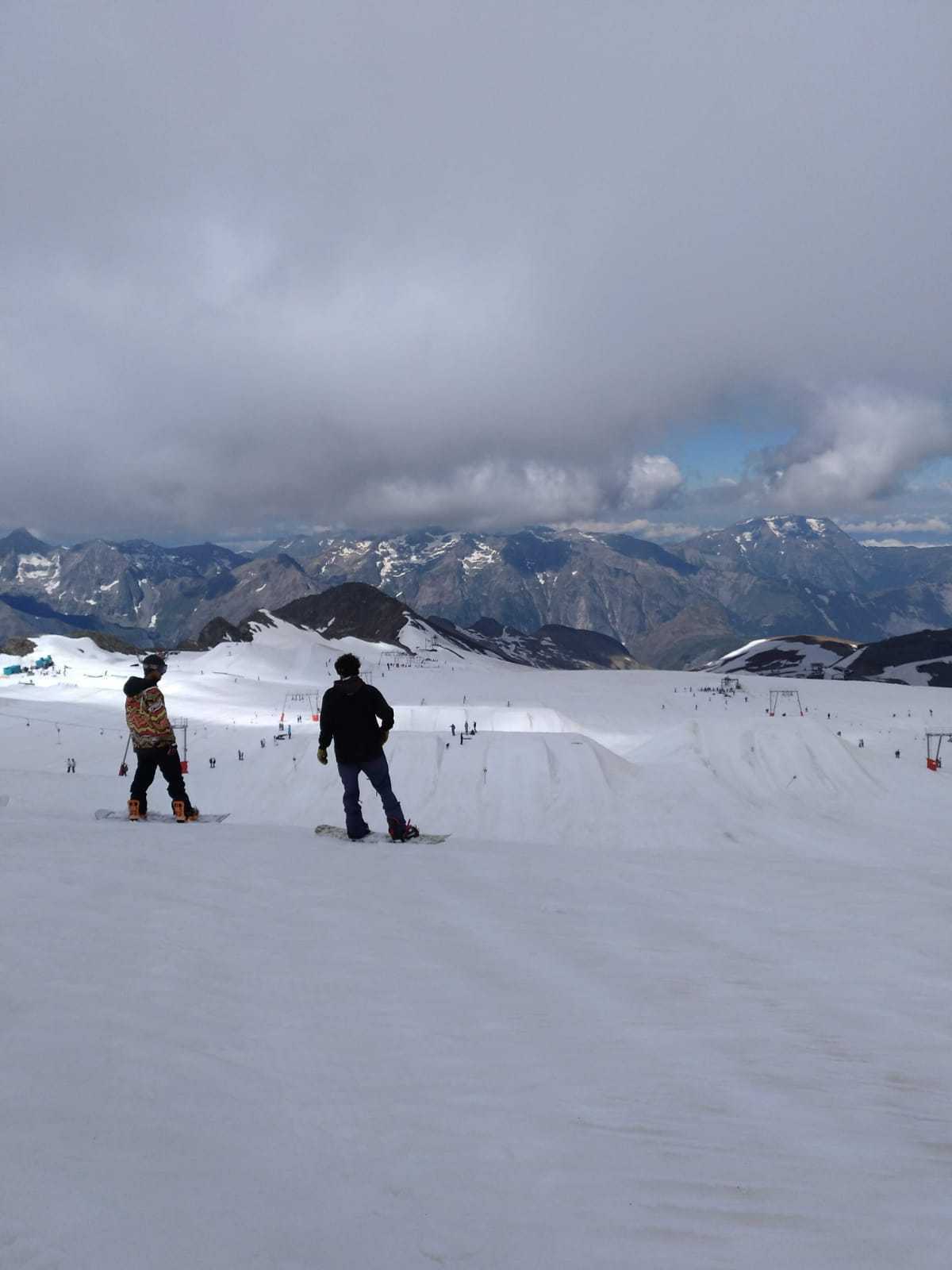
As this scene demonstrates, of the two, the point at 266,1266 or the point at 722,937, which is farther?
the point at 722,937

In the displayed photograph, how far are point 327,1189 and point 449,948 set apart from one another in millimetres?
3369

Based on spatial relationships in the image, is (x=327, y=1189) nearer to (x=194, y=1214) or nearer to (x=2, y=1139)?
(x=194, y=1214)

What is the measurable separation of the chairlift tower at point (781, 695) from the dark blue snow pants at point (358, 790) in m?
80.5

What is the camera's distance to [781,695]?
97.8 meters

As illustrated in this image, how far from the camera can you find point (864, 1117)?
11.4ft

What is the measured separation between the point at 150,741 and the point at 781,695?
100260 mm

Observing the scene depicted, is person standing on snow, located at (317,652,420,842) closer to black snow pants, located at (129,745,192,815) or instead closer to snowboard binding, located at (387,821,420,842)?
snowboard binding, located at (387,821,420,842)

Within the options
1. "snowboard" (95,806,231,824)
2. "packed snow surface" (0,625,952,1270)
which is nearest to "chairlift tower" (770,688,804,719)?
"snowboard" (95,806,231,824)

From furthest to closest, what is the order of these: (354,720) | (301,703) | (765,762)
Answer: (301,703)
(765,762)
(354,720)

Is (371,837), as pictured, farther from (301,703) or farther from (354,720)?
(301,703)

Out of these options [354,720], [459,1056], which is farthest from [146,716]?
[459,1056]

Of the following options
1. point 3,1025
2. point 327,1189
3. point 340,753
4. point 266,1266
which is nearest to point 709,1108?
point 327,1189

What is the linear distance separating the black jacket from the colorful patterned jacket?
9.55 feet

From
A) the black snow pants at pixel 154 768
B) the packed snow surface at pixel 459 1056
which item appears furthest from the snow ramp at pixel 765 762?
the black snow pants at pixel 154 768
